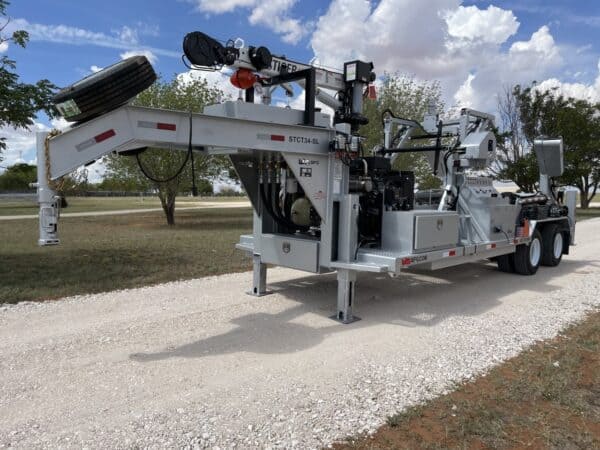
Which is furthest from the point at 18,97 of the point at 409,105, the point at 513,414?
the point at 409,105

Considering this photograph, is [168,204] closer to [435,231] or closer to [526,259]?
[526,259]

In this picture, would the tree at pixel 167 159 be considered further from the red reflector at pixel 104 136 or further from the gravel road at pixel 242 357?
the red reflector at pixel 104 136

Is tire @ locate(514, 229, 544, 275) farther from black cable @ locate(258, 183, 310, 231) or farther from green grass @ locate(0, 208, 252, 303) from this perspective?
green grass @ locate(0, 208, 252, 303)

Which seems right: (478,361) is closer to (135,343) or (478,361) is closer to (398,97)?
(135,343)

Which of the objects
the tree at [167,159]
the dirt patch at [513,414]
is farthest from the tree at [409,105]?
the dirt patch at [513,414]

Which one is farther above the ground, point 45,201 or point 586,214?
point 45,201

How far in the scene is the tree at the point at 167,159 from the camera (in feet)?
66.3

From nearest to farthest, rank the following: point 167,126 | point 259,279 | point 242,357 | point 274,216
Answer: point 167,126 → point 242,357 → point 274,216 → point 259,279

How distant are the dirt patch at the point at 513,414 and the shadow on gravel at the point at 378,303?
1.67m

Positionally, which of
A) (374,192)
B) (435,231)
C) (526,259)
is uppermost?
(374,192)

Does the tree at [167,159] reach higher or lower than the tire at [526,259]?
higher

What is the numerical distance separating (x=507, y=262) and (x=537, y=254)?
2.61ft

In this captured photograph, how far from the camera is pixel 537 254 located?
9.82 m


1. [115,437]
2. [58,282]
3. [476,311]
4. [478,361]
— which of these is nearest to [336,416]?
[115,437]
